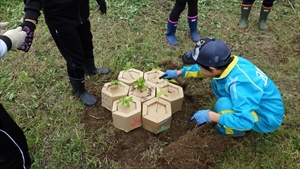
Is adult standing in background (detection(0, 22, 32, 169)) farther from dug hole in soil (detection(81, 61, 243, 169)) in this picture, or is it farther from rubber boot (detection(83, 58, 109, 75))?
rubber boot (detection(83, 58, 109, 75))

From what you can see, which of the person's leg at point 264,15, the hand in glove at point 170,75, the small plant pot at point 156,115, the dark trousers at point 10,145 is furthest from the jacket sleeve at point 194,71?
the person's leg at point 264,15

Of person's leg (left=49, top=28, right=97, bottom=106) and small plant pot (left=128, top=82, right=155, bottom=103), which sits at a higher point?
person's leg (left=49, top=28, right=97, bottom=106)

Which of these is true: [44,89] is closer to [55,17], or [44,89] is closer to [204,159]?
[55,17]

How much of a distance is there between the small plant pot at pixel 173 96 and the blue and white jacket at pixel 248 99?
44 cm

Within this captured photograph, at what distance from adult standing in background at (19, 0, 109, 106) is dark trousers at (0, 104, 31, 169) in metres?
0.52

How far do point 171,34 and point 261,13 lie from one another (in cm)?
132

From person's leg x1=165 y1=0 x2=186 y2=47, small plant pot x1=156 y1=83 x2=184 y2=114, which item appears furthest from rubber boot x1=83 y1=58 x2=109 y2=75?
person's leg x1=165 y1=0 x2=186 y2=47

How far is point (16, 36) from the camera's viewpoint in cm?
178

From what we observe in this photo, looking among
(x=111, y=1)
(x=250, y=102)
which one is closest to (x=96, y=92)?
(x=250, y=102)

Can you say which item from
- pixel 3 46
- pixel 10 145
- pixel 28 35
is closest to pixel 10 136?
pixel 10 145

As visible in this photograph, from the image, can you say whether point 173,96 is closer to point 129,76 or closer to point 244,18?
point 129,76

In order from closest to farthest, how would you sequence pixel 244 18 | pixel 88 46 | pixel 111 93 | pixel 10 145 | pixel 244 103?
pixel 10 145 < pixel 244 103 < pixel 111 93 < pixel 88 46 < pixel 244 18

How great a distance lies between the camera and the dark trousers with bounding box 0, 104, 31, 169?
1675 mm

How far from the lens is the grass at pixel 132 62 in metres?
2.28
